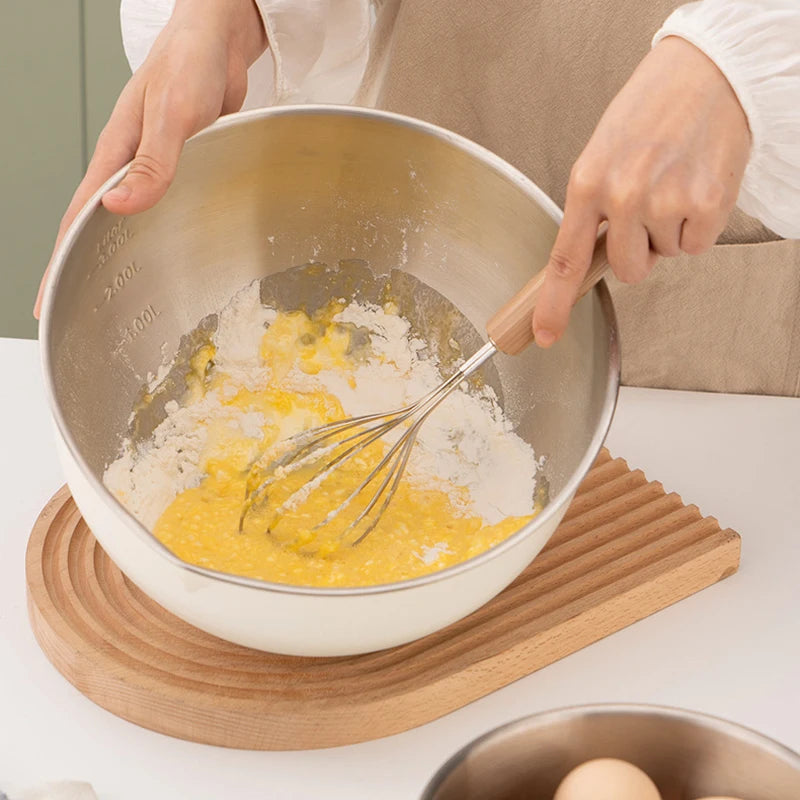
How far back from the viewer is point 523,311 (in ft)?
2.70

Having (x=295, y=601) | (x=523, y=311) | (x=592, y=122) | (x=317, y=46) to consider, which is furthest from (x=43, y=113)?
(x=295, y=601)

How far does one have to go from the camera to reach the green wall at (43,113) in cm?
205

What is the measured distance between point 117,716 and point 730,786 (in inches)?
17.1

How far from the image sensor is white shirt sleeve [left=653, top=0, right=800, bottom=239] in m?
0.79

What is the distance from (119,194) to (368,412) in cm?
31

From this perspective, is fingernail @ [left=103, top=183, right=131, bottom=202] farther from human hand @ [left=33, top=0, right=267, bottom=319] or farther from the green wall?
the green wall

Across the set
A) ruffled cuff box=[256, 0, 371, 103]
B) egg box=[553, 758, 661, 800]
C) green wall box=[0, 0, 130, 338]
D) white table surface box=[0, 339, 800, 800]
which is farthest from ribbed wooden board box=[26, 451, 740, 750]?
green wall box=[0, 0, 130, 338]

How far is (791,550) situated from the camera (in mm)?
973

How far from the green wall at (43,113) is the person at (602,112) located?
929 millimetres

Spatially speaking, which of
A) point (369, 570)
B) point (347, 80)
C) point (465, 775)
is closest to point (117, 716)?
point (369, 570)

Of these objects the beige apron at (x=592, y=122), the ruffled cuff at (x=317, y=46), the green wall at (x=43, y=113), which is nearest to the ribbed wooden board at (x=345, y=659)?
the beige apron at (x=592, y=122)

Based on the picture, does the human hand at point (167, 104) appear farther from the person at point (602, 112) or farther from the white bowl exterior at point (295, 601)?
the white bowl exterior at point (295, 601)

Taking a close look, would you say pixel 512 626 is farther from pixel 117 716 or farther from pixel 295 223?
pixel 295 223

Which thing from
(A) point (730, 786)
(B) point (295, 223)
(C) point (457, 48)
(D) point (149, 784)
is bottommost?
(D) point (149, 784)
